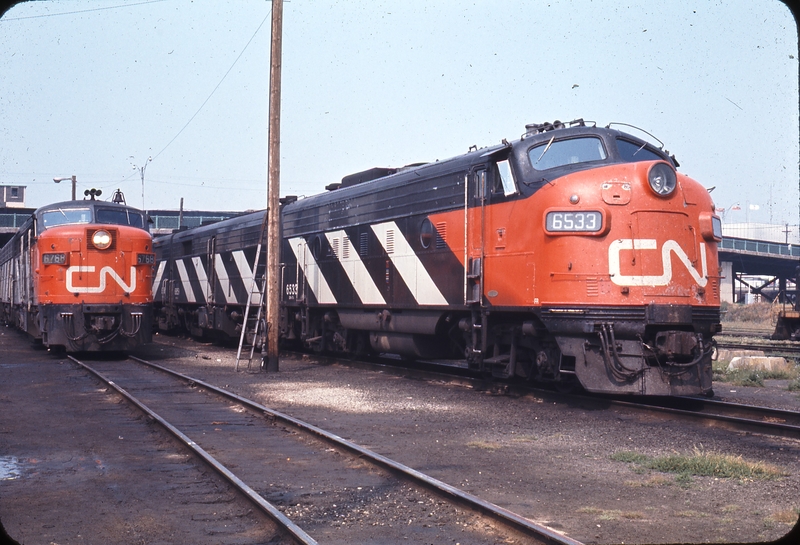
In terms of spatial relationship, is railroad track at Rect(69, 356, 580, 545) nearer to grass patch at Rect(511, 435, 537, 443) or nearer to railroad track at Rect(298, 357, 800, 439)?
grass patch at Rect(511, 435, 537, 443)

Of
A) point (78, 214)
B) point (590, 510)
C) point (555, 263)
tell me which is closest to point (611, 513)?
point (590, 510)

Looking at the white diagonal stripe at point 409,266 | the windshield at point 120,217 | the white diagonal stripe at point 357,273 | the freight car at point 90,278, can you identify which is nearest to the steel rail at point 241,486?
the white diagonal stripe at point 409,266

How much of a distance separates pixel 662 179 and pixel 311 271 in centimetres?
1000

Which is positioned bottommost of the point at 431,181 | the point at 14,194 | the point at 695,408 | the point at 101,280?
the point at 695,408

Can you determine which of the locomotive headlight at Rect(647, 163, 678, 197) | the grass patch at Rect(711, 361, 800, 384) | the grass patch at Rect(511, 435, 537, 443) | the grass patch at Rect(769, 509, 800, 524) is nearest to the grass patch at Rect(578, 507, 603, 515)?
the grass patch at Rect(769, 509, 800, 524)

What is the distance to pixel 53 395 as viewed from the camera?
1305cm

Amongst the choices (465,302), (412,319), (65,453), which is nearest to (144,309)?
(412,319)

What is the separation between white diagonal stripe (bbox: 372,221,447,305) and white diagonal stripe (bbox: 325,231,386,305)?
2.89ft

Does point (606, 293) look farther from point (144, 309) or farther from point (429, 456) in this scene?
point (144, 309)

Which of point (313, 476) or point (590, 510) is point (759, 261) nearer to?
point (313, 476)

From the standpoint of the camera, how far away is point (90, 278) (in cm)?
1927

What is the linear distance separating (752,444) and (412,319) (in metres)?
7.06

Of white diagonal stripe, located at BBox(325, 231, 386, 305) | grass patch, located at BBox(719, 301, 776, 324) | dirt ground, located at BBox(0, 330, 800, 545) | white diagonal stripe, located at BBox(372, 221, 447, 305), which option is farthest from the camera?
grass patch, located at BBox(719, 301, 776, 324)

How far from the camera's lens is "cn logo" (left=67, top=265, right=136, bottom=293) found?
19.1 metres
